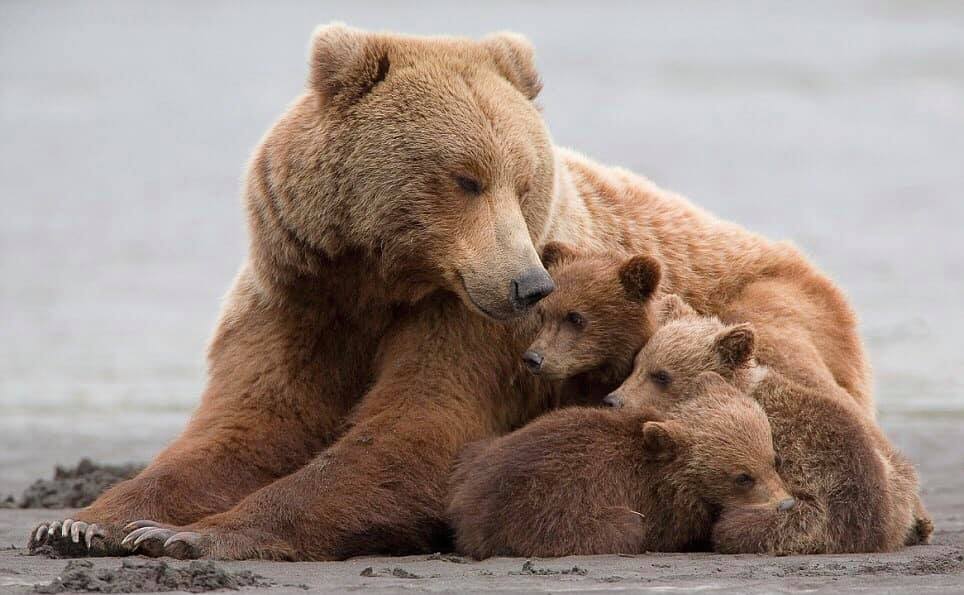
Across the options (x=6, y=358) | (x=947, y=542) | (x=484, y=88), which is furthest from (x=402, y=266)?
(x=6, y=358)

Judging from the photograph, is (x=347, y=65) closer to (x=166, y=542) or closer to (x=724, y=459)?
(x=166, y=542)

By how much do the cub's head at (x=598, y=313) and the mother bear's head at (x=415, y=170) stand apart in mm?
321

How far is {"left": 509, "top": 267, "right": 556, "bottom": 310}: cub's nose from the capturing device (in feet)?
24.0

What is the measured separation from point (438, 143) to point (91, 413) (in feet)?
28.7

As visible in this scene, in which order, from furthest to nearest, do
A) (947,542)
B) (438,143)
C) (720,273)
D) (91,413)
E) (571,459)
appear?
(91,413) → (720,273) → (947,542) → (438,143) → (571,459)

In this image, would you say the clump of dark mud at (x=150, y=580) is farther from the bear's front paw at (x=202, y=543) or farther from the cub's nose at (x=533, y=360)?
the cub's nose at (x=533, y=360)

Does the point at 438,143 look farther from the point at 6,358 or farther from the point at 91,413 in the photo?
the point at 6,358

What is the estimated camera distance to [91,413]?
50.9ft

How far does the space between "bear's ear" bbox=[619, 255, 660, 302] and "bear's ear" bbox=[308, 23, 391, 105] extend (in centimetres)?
144

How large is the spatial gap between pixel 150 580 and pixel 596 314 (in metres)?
2.80

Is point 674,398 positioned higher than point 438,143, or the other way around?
point 438,143

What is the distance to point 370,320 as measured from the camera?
319 inches

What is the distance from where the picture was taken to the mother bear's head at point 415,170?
7.59 metres

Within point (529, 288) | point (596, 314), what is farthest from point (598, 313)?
point (529, 288)
